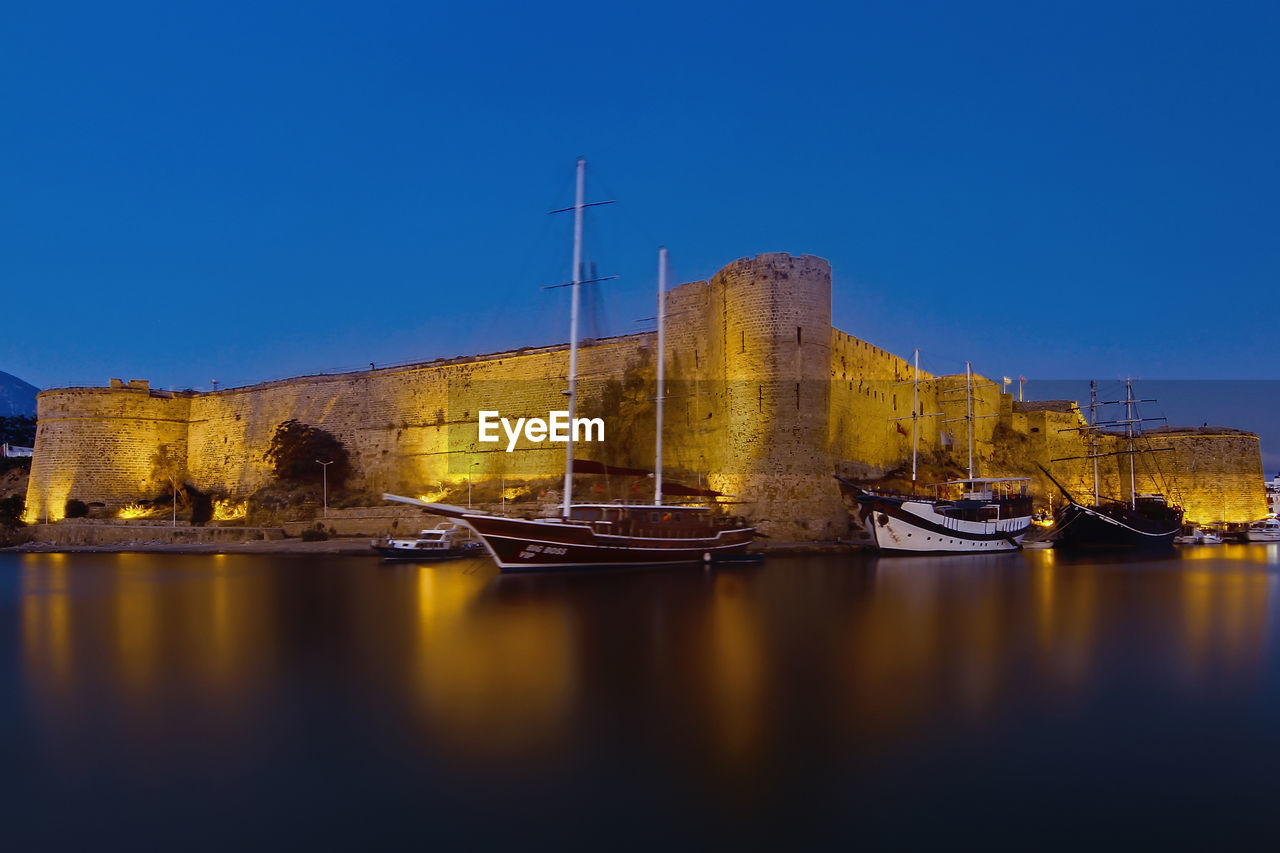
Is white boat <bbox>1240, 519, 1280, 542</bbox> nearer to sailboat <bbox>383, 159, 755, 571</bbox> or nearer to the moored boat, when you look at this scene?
the moored boat

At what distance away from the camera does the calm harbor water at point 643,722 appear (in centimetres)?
356

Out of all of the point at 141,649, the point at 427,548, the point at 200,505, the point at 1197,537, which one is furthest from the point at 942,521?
the point at 200,505

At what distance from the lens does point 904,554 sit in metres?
17.1

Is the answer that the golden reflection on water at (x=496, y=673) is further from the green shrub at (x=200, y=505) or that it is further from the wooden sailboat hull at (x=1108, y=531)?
the green shrub at (x=200, y=505)

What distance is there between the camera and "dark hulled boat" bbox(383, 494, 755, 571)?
13023mm

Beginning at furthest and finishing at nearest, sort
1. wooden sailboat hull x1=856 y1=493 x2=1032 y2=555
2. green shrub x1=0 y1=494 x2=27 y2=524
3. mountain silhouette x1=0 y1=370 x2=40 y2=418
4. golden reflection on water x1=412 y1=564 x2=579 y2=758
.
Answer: mountain silhouette x1=0 y1=370 x2=40 y2=418 < green shrub x1=0 y1=494 x2=27 y2=524 < wooden sailboat hull x1=856 y1=493 x2=1032 y2=555 < golden reflection on water x1=412 y1=564 x2=579 y2=758

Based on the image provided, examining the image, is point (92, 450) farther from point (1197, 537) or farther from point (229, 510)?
point (1197, 537)

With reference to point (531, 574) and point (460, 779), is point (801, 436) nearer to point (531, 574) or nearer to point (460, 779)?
point (531, 574)

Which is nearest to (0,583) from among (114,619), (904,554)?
(114,619)

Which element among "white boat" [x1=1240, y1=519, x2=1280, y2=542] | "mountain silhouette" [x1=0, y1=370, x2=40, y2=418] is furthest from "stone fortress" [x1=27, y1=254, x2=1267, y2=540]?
Answer: "mountain silhouette" [x1=0, y1=370, x2=40, y2=418]

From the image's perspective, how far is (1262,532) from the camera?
2656 centimetres

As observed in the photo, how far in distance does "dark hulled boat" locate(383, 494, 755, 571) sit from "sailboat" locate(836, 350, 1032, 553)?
129 inches

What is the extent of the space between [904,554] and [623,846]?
1500cm

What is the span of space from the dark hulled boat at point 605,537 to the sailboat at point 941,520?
10.7ft
